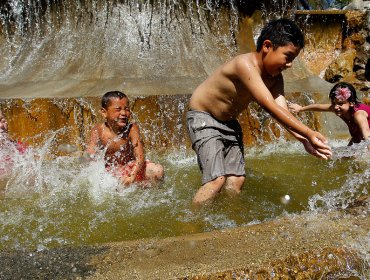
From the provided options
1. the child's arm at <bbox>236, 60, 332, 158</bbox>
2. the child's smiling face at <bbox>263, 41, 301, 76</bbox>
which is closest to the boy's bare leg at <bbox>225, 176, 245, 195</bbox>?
the child's arm at <bbox>236, 60, 332, 158</bbox>

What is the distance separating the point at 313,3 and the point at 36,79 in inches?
627

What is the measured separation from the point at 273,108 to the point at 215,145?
0.67 meters

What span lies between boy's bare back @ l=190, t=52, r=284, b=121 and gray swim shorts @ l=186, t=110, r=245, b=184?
0.08 meters

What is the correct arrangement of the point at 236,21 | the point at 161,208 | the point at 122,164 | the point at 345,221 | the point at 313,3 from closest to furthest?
the point at 345,221 < the point at 161,208 < the point at 122,164 < the point at 236,21 < the point at 313,3

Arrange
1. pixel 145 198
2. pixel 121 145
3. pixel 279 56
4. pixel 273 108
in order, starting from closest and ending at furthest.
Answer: pixel 273 108 < pixel 279 56 < pixel 145 198 < pixel 121 145

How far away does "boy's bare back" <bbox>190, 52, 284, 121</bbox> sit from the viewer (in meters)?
3.02

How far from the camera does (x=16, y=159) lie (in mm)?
4637

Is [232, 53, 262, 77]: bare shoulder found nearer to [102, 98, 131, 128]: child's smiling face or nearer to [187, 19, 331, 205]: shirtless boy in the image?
[187, 19, 331, 205]: shirtless boy

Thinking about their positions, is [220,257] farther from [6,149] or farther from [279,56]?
[6,149]

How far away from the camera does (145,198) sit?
3779mm

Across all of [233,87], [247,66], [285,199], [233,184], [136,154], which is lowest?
[285,199]

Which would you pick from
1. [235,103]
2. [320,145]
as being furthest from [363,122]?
[320,145]

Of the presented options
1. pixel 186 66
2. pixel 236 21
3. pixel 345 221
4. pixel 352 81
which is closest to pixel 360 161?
pixel 345 221

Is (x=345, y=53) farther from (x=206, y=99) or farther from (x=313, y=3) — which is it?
(x=313, y=3)
